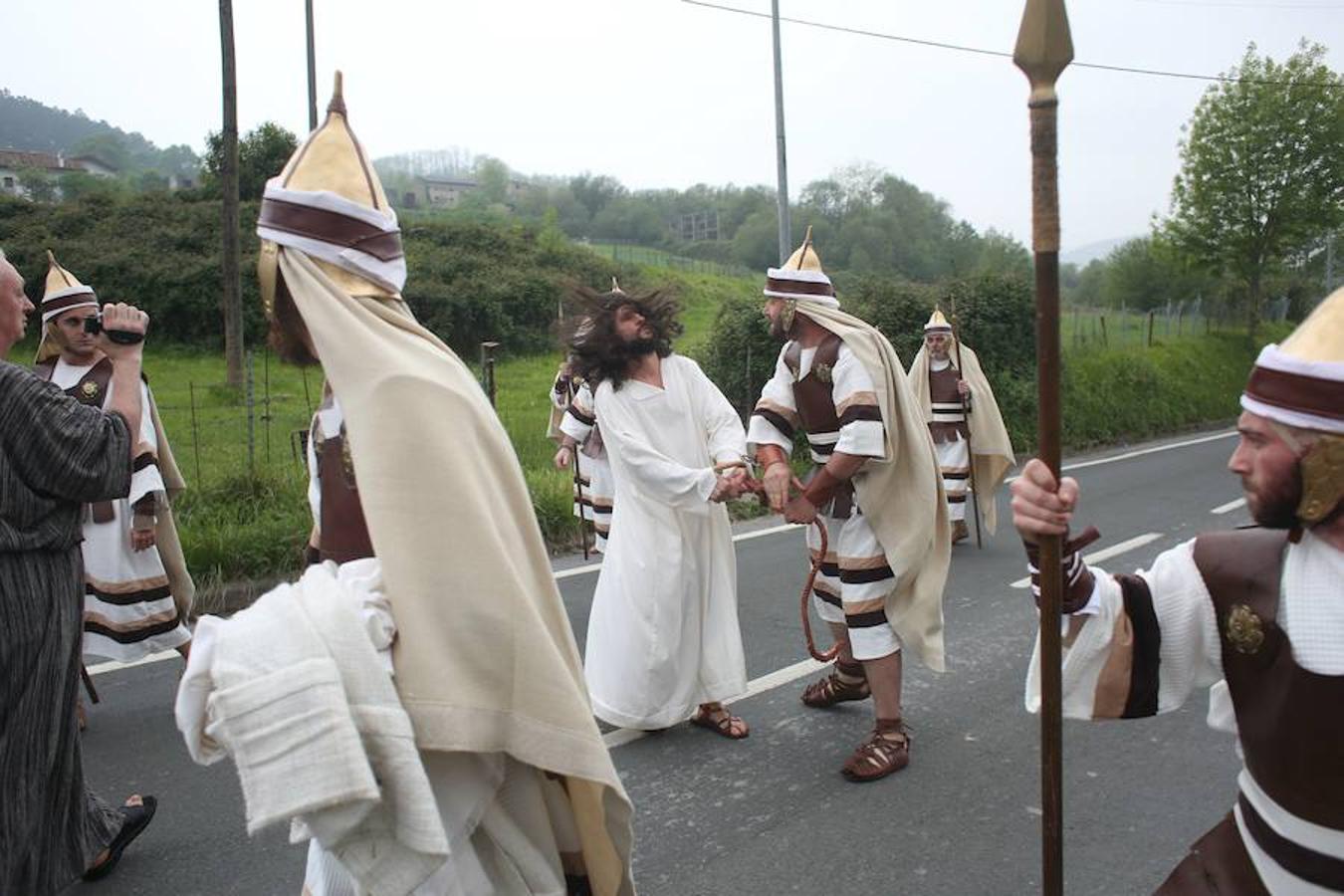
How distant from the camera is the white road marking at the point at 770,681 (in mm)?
4871

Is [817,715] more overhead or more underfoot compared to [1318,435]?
more underfoot

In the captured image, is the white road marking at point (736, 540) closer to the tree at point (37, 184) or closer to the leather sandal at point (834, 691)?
the leather sandal at point (834, 691)

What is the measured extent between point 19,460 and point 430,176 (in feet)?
275

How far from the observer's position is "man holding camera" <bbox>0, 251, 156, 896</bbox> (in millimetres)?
2785

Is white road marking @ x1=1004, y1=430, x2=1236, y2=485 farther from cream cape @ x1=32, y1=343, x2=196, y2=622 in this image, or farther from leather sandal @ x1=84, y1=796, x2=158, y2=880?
leather sandal @ x1=84, y1=796, x2=158, y2=880

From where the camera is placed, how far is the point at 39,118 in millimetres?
90812

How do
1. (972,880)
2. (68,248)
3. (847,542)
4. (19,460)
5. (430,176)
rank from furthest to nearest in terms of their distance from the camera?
1. (430,176)
2. (68,248)
3. (847,542)
4. (972,880)
5. (19,460)

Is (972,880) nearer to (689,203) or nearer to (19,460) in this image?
(19,460)

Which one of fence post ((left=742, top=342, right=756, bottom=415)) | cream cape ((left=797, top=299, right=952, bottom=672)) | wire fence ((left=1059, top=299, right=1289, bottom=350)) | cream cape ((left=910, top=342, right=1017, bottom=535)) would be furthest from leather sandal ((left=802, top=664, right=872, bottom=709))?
wire fence ((left=1059, top=299, right=1289, bottom=350))

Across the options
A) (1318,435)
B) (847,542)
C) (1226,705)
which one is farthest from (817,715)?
(1318,435)

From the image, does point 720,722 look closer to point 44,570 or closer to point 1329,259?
point 44,570

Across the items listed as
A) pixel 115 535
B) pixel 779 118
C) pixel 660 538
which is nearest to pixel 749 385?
pixel 779 118

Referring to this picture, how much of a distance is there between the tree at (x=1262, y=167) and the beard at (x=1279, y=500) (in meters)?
26.3

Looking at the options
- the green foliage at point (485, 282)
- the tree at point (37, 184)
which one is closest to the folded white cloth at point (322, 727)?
the green foliage at point (485, 282)
